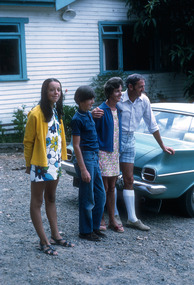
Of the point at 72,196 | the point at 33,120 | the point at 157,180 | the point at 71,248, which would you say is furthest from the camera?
the point at 72,196

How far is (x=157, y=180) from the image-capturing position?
5.28 meters

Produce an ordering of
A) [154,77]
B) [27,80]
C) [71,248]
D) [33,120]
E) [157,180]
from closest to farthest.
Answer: [33,120]
[71,248]
[157,180]
[27,80]
[154,77]

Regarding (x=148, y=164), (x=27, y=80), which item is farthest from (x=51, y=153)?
(x=27, y=80)

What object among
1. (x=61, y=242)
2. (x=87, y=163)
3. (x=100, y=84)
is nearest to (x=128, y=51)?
(x=100, y=84)

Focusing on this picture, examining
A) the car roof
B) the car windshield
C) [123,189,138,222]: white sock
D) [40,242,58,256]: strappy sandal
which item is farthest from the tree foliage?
[40,242,58,256]: strappy sandal

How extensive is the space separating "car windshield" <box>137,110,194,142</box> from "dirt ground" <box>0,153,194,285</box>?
1058 mm

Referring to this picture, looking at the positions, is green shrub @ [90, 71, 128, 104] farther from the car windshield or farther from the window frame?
the car windshield

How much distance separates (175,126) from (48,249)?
2.66 metres

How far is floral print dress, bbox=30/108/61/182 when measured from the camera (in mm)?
4152

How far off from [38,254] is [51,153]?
0.99m

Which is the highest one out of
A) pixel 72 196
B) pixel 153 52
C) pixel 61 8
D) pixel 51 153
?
pixel 61 8

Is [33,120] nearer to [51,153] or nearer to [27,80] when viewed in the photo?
[51,153]

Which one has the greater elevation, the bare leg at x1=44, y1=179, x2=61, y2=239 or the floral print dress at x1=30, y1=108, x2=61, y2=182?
the floral print dress at x1=30, y1=108, x2=61, y2=182

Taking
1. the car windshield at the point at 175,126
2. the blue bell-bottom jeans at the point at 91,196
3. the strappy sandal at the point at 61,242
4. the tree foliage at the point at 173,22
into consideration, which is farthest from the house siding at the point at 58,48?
the strappy sandal at the point at 61,242
